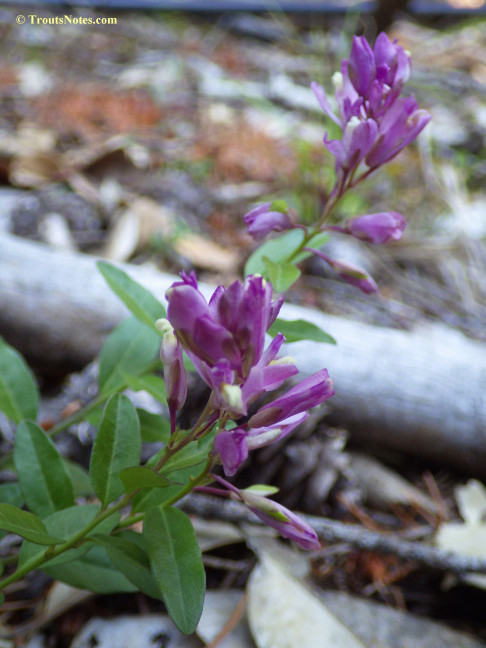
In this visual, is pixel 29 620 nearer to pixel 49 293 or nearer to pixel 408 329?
pixel 49 293

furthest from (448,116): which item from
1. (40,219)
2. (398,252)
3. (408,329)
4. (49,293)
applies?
(49,293)

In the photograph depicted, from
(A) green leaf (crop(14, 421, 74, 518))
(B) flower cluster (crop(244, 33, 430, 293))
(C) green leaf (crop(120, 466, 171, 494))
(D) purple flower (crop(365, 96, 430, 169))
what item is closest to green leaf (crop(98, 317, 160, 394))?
(A) green leaf (crop(14, 421, 74, 518))

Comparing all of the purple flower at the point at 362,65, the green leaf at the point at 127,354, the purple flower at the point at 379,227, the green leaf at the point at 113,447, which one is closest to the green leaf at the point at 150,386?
the green leaf at the point at 113,447

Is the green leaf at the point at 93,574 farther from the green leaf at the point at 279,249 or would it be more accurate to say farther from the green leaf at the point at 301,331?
the green leaf at the point at 279,249

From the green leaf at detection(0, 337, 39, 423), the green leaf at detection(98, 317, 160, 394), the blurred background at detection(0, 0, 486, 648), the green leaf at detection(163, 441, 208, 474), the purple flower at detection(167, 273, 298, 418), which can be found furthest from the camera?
the blurred background at detection(0, 0, 486, 648)

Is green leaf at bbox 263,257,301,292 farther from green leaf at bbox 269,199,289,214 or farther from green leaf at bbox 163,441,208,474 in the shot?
green leaf at bbox 163,441,208,474

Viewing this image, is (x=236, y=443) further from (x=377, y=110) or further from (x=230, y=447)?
(x=377, y=110)
